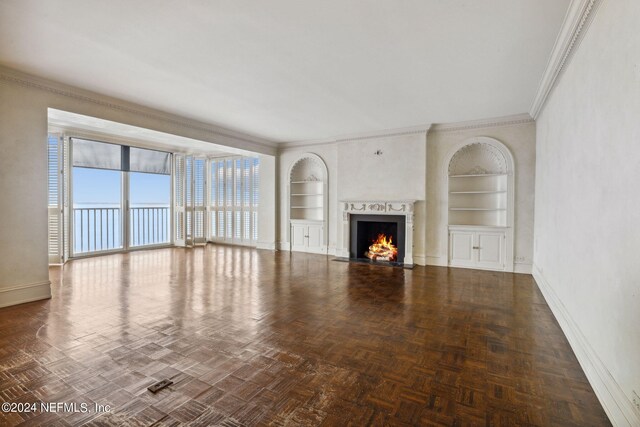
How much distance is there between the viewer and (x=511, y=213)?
222 inches

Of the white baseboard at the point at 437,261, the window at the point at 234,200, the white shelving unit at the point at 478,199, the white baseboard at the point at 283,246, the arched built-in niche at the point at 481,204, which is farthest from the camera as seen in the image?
the window at the point at 234,200

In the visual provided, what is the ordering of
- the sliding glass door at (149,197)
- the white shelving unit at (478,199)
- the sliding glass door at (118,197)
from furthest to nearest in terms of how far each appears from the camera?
the sliding glass door at (149,197)
the sliding glass door at (118,197)
the white shelving unit at (478,199)

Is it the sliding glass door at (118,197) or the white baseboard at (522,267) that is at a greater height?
the sliding glass door at (118,197)

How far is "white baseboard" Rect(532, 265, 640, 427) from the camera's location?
1656 mm

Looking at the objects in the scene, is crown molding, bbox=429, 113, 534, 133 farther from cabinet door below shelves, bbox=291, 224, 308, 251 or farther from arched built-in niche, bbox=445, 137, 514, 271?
cabinet door below shelves, bbox=291, 224, 308, 251

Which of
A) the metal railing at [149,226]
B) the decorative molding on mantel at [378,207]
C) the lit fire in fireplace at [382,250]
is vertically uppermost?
the decorative molding on mantel at [378,207]

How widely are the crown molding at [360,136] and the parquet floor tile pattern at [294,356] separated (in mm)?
3143

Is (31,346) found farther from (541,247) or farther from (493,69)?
(541,247)

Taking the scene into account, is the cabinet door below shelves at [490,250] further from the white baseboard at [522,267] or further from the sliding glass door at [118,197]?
the sliding glass door at [118,197]

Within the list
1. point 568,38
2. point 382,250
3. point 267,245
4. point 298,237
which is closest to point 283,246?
point 267,245

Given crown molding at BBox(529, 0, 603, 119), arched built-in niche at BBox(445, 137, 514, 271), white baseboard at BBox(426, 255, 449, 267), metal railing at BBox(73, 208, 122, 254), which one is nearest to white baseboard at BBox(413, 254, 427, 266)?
white baseboard at BBox(426, 255, 449, 267)

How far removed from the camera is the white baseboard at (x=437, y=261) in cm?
624

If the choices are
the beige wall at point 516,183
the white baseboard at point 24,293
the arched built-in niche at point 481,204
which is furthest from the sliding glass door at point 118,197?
the arched built-in niche at point 481,204

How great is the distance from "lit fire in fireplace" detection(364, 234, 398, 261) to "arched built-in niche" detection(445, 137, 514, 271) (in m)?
1.16
